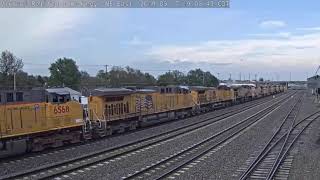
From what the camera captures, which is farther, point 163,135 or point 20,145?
point 163,135

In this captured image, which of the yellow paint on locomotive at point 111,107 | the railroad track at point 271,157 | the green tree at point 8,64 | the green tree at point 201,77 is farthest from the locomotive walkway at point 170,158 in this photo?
the green tree at point 201,77

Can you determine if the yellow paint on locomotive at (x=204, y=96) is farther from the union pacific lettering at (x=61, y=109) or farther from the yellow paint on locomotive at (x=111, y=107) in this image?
the union pacific lettering at (x=61, y=109)

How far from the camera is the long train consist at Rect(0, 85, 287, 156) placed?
1770 cm

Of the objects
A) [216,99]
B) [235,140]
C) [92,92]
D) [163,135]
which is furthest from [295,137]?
[216,99]

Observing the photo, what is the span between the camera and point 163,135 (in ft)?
83.0

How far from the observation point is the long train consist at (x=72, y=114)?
58.1ft

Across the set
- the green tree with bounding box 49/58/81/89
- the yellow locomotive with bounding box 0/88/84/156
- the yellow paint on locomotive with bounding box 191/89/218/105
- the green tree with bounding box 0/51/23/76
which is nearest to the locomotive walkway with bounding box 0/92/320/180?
the yellow locomotive with bounding box 0/88/84/156

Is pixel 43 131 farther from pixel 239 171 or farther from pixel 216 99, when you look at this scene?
pixel 216 99

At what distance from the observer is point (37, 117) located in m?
18.9

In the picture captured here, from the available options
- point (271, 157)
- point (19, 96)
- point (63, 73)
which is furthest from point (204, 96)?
point (63, 73)

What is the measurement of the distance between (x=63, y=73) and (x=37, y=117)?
56956mm

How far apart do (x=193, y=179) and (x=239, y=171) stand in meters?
2.16

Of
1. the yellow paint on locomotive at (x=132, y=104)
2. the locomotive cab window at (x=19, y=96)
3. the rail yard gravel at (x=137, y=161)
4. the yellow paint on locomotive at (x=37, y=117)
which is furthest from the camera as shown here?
the yellow paint on locomotive at (x=132, y=104)

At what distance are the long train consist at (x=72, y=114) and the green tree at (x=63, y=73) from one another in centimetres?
3781
